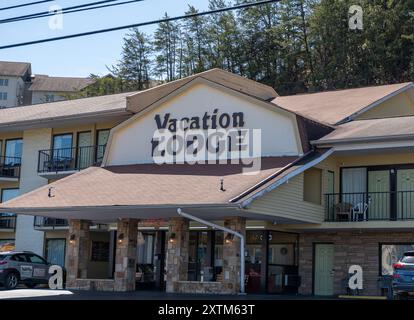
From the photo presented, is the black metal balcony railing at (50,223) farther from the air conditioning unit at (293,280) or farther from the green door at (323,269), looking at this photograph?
the green door at (323,269)

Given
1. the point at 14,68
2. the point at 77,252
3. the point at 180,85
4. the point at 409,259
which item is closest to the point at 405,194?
the point at 409,259

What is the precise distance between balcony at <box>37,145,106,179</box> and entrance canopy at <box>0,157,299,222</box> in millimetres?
6396

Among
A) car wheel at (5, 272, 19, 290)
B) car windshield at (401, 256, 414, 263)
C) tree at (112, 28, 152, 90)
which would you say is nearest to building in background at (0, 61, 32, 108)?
tree at (112, 28, 152, 90)

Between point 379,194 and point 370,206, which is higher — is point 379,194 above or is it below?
above

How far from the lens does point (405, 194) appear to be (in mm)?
27328

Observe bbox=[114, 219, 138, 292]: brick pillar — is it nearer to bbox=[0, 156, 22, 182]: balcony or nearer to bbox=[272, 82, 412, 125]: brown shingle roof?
bbox=[272, 82, 412, 125]: brown shingle roof

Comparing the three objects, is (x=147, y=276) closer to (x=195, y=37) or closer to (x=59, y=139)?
(x=59, y=139)

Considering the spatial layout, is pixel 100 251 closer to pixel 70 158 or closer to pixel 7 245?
pixel 70 158

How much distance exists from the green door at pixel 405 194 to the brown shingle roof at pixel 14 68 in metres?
102

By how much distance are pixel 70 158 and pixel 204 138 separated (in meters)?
11.5

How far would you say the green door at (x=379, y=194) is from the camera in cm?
2755

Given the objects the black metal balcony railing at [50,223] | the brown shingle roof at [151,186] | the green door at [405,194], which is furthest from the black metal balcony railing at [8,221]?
the green door at [405,194]

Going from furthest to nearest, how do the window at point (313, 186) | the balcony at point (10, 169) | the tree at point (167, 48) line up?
the tree at point (167, 48) < the balcony at point (10, 169) < the window at point (313, 186)
